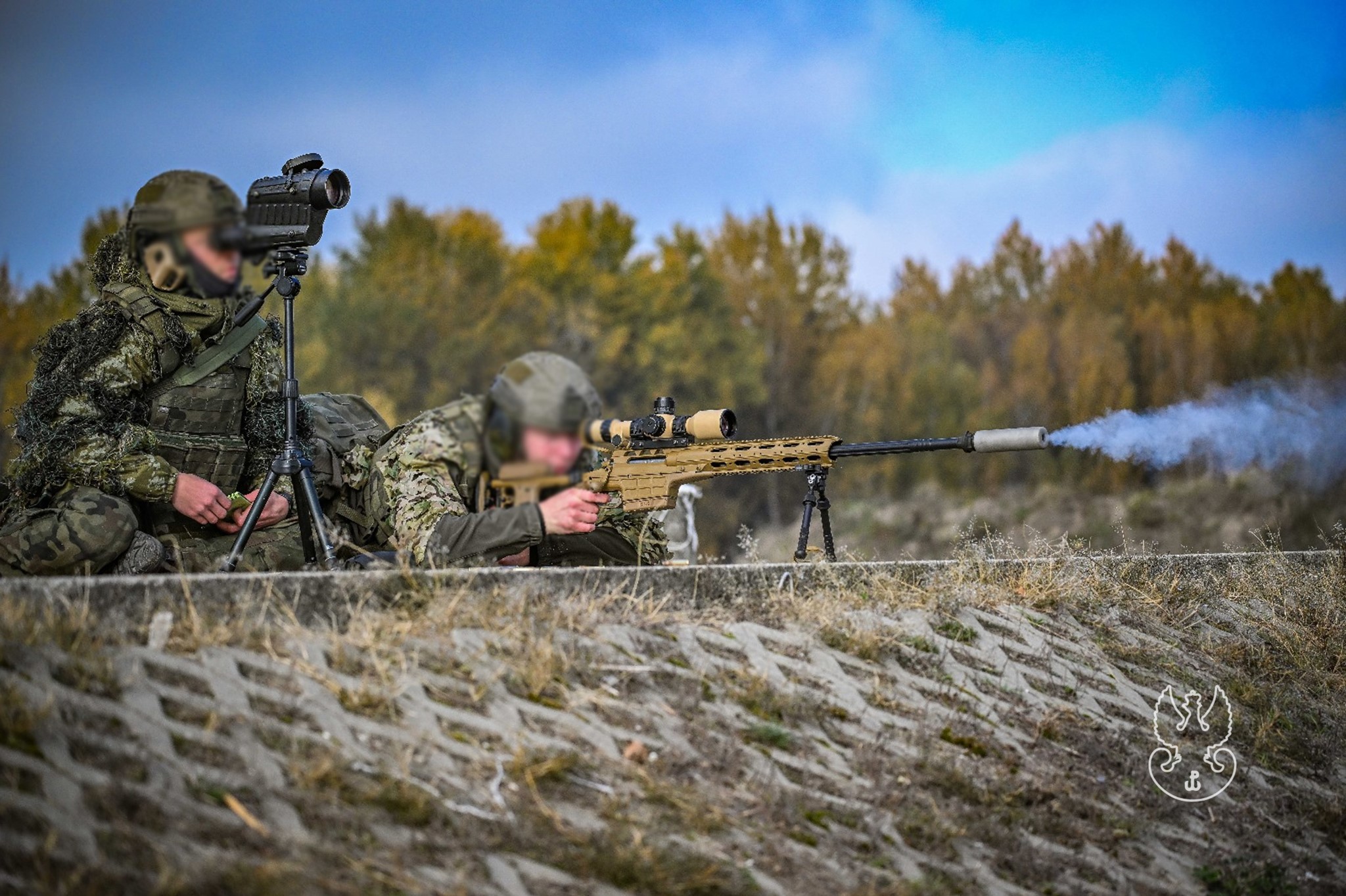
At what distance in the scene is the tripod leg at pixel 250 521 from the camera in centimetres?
584

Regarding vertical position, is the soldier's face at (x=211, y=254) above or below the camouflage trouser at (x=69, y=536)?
above

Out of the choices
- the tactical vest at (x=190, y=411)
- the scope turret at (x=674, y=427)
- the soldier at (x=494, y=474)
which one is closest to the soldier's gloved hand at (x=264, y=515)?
the tactical vest at (x=190, y=411)

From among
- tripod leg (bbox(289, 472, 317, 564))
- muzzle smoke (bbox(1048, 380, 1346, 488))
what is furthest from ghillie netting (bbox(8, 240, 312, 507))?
muzzle smoke (bbox(1048, 380, 1346, 488))

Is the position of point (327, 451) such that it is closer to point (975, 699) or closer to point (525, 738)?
point (525, 738)

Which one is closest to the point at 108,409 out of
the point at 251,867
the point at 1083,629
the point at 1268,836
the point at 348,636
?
the point at 348,636

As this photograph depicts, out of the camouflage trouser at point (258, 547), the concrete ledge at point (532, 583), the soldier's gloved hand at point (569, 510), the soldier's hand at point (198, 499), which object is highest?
the soldier's hand at point (198, 499)

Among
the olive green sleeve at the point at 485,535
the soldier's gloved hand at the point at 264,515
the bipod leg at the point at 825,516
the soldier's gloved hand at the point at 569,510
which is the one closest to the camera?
the soldier's gloved hand at the point at 569,510

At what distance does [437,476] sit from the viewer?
6117 millimetres

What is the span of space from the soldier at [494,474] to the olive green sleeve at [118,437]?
99 centimetres

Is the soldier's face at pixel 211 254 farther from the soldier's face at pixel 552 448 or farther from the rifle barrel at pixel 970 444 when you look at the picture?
the rifle barrel at pixel 970 444

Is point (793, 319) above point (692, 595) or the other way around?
above

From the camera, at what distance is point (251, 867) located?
11.8 feet

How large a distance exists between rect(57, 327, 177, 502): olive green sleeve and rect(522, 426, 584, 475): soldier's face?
2115mm

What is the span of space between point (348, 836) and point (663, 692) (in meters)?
1.47
